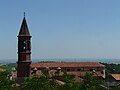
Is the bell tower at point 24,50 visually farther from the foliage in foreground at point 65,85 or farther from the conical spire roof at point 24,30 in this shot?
the foliage in foreground at point 65,85

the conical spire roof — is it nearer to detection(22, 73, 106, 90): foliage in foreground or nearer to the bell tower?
the bell tower

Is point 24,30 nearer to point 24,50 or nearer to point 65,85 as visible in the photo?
point 24,50

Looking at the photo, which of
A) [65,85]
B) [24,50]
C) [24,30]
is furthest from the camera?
[24,30]

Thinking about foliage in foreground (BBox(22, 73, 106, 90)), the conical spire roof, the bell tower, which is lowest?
foliage in foreground (BBox(22, 73, 106, 90))

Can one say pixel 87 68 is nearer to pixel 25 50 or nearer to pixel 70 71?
pixel 70 71

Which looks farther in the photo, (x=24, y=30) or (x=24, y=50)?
(x=24, y=30)

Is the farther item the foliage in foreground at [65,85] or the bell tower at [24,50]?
the bell tower at [24,50]

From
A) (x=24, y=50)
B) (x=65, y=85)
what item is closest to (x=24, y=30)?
(x=24, y=50)

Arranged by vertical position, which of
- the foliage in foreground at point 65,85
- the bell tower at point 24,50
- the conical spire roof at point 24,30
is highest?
the conical spire roof at point 24,30

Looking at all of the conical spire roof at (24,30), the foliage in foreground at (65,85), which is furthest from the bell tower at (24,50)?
the foliage in foreground at (65,85)

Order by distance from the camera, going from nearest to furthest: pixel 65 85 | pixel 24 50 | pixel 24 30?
pixel 65 85 → pixel 24 50 → pixel 24 30

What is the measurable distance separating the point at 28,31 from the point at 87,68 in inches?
769

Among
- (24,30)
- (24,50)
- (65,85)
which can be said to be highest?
(24,30)

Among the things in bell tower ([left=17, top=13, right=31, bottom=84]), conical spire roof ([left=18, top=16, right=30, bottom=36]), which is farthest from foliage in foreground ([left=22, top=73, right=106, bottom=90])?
conical spire roof ([left=18, top=16, right=30, bottom=36])
